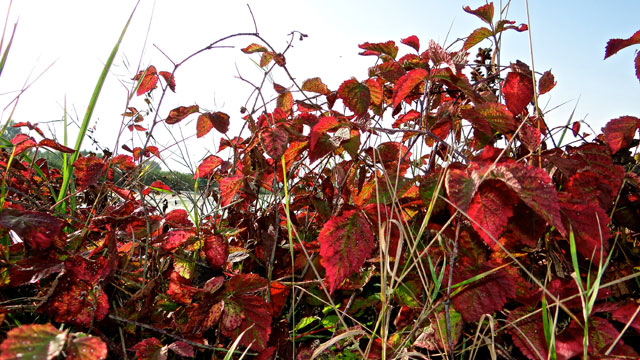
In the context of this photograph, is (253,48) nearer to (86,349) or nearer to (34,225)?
(34,225)

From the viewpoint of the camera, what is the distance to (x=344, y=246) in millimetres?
760

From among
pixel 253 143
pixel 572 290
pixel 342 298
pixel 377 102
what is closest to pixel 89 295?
pixel 253 143

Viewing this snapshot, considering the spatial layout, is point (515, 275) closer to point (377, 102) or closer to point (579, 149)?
point (579, 149)

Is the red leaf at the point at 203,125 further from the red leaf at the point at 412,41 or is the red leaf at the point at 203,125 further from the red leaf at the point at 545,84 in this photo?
the red leaf at the point at 545,84

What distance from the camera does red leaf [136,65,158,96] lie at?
4.02 feet

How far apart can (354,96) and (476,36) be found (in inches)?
16.6

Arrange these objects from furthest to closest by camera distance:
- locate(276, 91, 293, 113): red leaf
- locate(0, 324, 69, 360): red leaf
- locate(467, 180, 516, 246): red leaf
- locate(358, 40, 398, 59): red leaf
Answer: locate(276, 91, 293, 113): red leaf < locate(358, 40, 398, 59): red leaf < locate(467, 180, 516, 246): red leaf < locate(0, 324, 69, 360): red leaf

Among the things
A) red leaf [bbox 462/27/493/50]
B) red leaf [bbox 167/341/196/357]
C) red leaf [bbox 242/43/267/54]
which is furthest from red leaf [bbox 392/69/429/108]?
red leaf [bbox 167/341/196/357]

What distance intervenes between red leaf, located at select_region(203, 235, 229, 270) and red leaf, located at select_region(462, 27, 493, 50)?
79 cm

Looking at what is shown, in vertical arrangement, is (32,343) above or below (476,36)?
below

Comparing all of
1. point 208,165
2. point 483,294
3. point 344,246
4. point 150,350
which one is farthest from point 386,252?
point 208,165

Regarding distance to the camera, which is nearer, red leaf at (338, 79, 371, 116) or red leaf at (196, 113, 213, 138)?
red leaf at (338, 79, 371, 116)

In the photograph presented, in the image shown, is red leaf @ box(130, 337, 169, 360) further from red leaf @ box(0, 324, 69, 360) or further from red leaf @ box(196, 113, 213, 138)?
red leaf @ box(196, 113, 213, 138)

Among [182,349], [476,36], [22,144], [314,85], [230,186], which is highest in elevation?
[476,36]
